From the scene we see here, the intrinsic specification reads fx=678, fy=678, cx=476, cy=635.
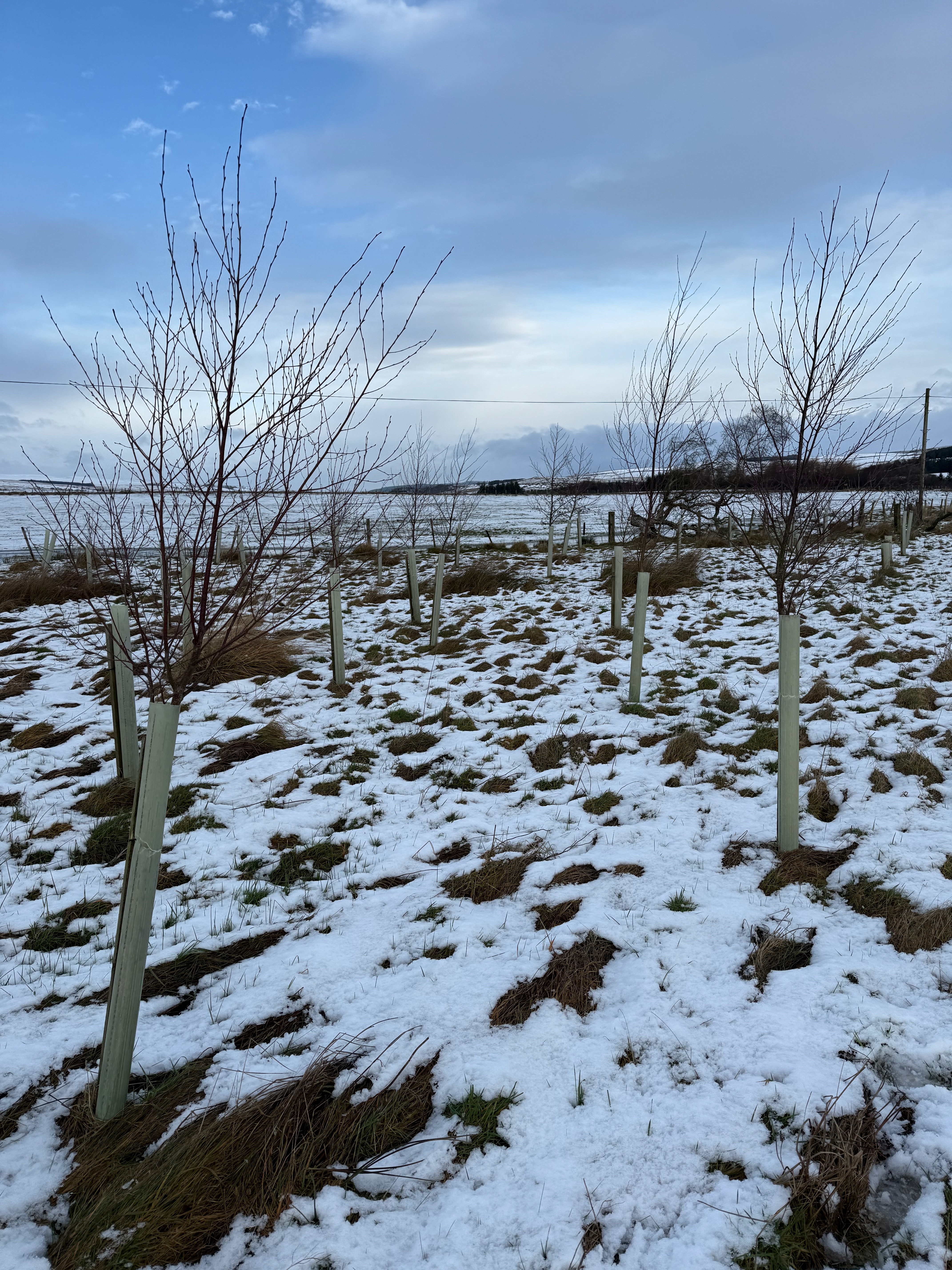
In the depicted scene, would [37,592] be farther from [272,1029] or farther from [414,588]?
[272,1029]

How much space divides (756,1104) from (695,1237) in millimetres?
453

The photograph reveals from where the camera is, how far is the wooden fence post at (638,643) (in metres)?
6.14

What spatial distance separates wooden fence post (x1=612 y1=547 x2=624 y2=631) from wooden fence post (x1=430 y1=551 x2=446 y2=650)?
6.93 feet

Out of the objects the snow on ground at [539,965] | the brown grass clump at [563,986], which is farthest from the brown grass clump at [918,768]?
the brown grass clump at [563,986]

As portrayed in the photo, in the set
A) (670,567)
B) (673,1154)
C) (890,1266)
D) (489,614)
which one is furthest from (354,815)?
(670,567)

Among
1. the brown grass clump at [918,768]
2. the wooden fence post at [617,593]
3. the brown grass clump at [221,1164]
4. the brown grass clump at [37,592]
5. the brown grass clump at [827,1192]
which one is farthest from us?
the brown grass clump at [37,592]

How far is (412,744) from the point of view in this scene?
5.48m

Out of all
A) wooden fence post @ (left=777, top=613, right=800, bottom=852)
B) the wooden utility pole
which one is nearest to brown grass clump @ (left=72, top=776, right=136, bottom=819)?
wooden fence post @ (left=777, top=613, right=800, bottom=852)

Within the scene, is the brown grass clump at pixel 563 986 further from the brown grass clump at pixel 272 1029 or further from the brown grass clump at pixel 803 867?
the brown grass clump at pixel 803 867

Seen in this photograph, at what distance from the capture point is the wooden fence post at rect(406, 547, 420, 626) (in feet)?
31.2

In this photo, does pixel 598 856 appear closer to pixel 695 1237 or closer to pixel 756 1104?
pixel 756 1104

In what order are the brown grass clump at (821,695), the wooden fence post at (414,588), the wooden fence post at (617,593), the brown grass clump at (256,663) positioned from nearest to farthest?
the brown grass clump at (821,695)
the brown grass clump at (256,663)
the wooden fence post at (617,593)
the wooden fence post at (414,588)

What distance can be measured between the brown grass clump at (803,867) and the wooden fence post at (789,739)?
0.30 ft

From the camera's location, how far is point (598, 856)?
3.60m
